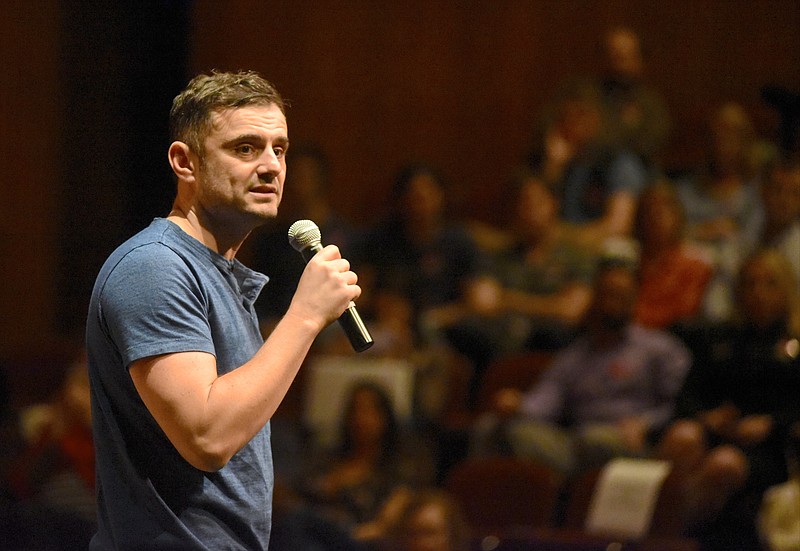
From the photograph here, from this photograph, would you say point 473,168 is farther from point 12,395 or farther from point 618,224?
point 12,395

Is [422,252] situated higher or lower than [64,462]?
higher

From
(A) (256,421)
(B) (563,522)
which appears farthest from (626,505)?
(A) (256,421)

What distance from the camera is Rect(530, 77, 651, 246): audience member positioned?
4262 millimetres

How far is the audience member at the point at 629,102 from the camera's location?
448cm

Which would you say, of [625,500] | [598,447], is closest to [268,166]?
[625,500]

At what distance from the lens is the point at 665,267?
380 cm

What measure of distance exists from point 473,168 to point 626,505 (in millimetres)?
2617

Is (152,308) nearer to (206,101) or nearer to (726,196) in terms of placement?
(206,101)

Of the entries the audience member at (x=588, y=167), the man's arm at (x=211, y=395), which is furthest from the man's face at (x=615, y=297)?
the man's arm at (x=211, y=395)

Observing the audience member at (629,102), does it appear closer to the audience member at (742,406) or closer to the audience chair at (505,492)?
the audience member at (742,406)

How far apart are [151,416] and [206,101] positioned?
0.37 m

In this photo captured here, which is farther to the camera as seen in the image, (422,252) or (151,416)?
(422,252)

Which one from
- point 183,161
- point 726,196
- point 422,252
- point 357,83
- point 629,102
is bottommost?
point 422,252

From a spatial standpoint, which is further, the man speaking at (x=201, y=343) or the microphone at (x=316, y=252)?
the microphone at (x=316, y=252)
